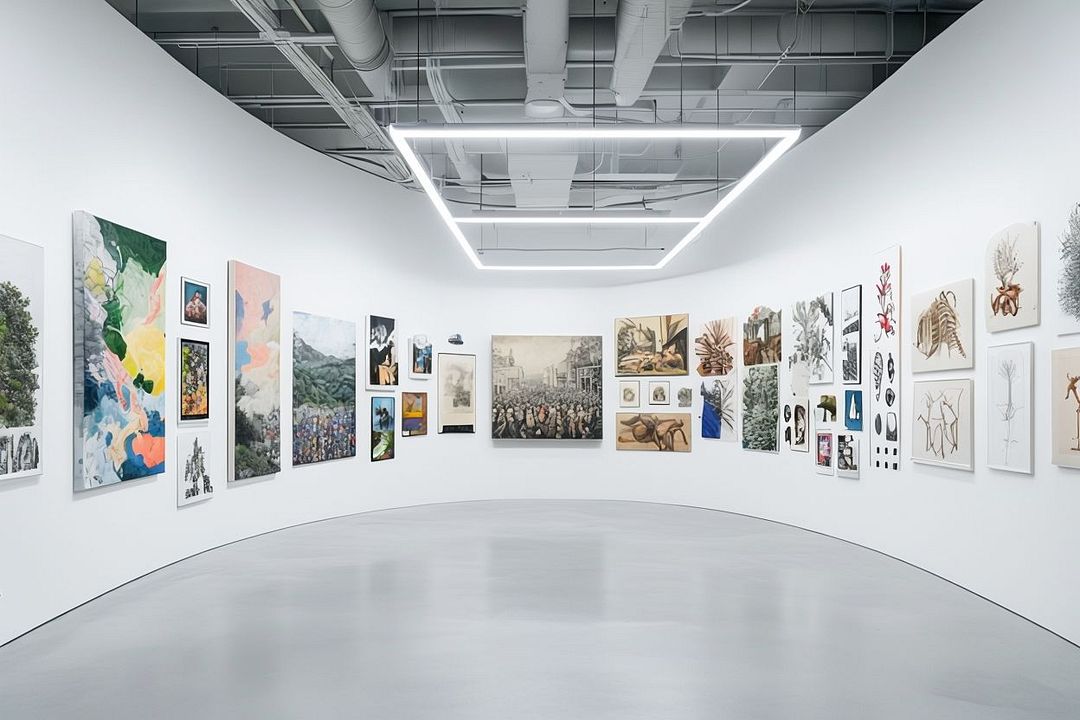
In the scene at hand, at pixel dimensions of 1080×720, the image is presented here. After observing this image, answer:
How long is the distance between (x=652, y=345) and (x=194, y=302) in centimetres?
942

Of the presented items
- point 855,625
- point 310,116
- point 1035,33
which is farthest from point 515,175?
point 855,625

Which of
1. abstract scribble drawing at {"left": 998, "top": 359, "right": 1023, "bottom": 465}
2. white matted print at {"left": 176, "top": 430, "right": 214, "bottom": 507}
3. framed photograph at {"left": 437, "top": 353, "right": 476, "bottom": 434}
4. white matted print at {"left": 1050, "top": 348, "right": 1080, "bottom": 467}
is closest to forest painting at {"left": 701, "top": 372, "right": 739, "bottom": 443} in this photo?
framed photograph at {"left": 437, "top": 353, "right": 476, "bottom": 434}

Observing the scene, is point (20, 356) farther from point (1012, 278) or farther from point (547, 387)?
point (547, 387)

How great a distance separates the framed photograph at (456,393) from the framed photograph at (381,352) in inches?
59.1

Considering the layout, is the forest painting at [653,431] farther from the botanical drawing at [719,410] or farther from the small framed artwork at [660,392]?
the botanical drawing at [719,410]

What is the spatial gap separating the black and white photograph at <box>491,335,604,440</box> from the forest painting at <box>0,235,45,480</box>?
425 inches

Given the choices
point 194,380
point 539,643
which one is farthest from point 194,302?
point 539,643

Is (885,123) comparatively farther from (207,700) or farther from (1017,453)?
(207,700)

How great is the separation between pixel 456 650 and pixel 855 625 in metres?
3.57

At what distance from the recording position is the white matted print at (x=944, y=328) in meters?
8.83

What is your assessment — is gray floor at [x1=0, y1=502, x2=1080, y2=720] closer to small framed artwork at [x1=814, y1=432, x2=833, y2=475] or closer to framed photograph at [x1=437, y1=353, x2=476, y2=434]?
small framed artwork at [x1=814, y1=432, x2=833, y2=475]

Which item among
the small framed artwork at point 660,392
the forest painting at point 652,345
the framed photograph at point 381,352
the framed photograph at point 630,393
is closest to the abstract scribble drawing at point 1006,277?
the forest painting at point 652,345

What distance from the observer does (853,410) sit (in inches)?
452

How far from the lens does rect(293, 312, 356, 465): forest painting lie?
43.3 ft
